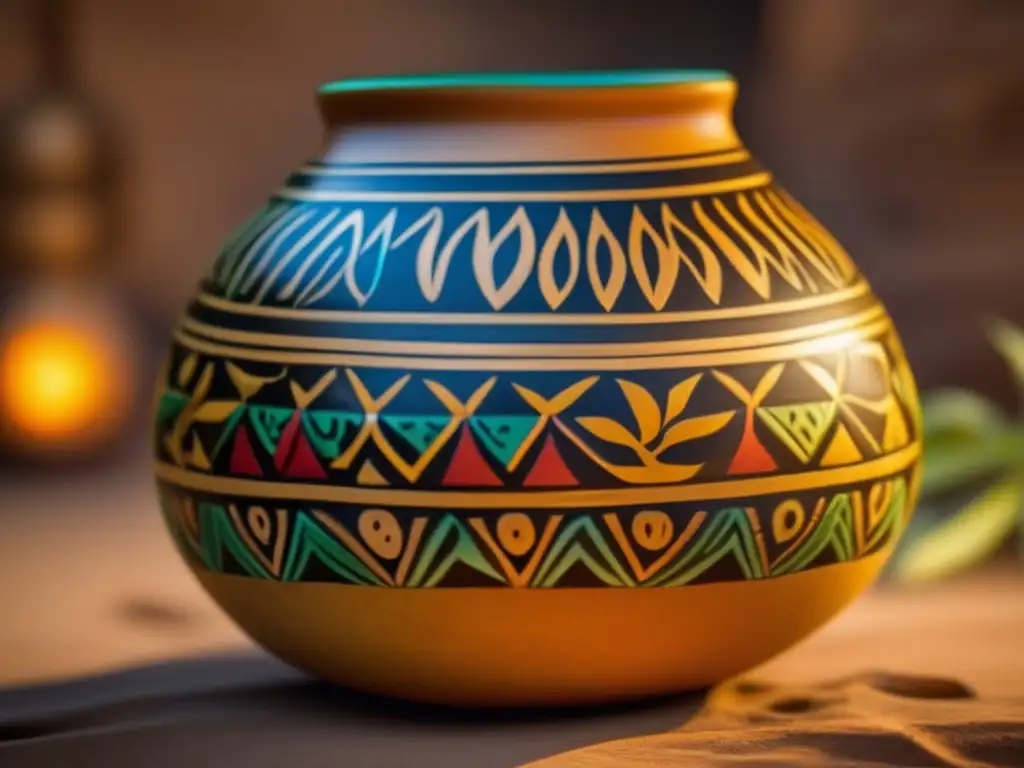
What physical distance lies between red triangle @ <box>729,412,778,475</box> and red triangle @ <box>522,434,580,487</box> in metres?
0.18

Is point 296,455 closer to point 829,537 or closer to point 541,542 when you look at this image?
point 541,542

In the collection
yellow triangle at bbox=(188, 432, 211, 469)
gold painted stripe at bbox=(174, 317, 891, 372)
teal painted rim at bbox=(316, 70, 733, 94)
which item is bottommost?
yellow triangle at bbox=(188, 432, 211, 469)

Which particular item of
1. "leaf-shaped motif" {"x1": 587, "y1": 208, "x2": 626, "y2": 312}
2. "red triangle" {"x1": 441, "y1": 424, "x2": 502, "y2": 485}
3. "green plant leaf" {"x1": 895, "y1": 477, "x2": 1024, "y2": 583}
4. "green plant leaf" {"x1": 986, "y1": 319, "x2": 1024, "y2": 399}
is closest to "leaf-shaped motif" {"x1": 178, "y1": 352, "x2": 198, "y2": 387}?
"red triangle" {"x1": 441, "y1": 424, "x2": 502, "y2": 485}

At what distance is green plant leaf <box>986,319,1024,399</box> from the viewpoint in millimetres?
3295

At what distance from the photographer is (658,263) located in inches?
76.5

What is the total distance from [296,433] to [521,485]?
0.85 feet

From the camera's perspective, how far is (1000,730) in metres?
2.02

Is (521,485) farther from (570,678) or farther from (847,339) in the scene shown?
(847,339)

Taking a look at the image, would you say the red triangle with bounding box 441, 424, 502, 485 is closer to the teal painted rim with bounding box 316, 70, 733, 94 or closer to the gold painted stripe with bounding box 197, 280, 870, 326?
the gold painted stripe with bounding box 197, 280, 870, 326

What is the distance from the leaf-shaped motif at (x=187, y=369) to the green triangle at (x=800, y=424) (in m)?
0.66

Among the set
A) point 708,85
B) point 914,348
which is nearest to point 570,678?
point 708,85

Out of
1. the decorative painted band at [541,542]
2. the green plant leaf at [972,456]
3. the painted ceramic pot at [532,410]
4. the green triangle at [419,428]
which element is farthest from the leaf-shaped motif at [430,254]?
the green plant leaf at [972,456]

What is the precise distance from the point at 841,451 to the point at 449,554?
458 mm

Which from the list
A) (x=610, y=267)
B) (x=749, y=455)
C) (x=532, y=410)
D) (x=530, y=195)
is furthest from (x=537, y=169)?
(x=749, y=455)
